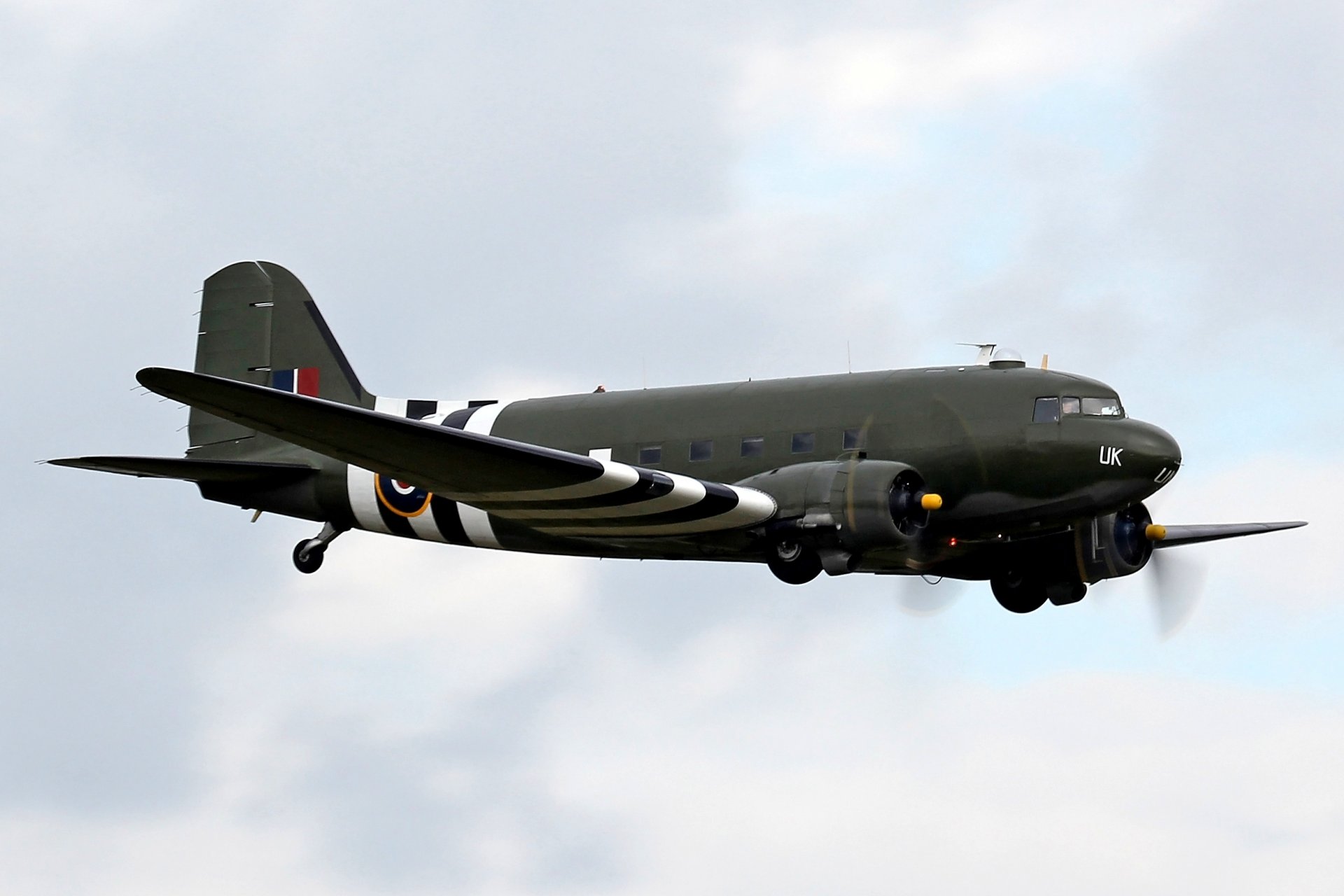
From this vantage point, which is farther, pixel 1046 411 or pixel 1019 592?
pixel 1019 592

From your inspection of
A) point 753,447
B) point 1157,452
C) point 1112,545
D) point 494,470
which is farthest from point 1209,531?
point 494,470

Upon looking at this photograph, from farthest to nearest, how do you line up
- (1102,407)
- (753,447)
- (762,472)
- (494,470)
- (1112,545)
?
(1112,545) < (753,447) < (762,472) < (1102,407) < (494,470)

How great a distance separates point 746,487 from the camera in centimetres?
2341

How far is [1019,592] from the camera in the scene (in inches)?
1046

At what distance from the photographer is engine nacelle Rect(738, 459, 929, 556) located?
22.4 meters

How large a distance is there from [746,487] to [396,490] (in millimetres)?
5736

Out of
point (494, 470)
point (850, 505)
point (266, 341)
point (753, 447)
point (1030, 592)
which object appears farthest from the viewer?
point (266, 341)

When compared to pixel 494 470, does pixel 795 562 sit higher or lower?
lower

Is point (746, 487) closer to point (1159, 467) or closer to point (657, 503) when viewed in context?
point (657, 503)

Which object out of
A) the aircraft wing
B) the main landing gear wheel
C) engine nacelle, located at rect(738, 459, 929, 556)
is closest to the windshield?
engine nacelle, located at rect(738, 459, 929, 556)

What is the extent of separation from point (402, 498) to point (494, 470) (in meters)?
4.52

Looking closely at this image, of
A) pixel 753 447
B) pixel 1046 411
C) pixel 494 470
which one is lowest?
pixel 494 470

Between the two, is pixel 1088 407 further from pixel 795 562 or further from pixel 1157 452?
pixel 795 562

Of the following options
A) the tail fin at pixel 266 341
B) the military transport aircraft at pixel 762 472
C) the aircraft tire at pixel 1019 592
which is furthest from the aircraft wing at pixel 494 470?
the tail fin at pixel 266 341
